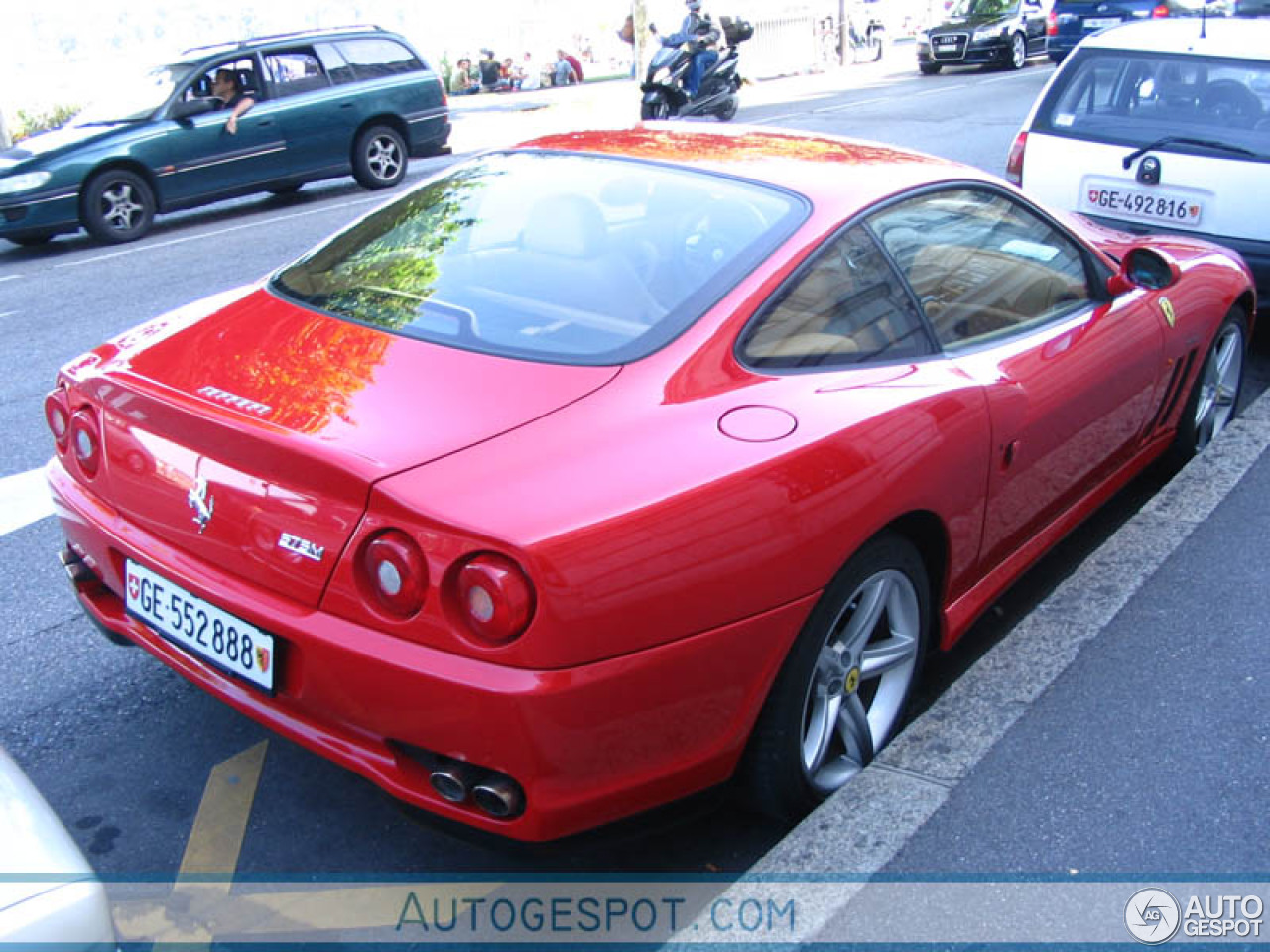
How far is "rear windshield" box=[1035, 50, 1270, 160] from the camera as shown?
6574mm

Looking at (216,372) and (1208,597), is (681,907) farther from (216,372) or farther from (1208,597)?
(1208,597)

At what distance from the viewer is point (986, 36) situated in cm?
2497

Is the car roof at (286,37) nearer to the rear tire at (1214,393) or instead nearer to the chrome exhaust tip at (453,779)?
the rear tire at (1214,393)

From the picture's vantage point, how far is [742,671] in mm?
2605

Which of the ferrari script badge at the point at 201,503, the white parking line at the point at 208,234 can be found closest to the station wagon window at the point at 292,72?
the white parking line at the point at 208,234

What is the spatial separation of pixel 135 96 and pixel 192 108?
25.4 inches

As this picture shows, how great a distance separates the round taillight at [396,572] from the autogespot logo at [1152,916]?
5.04 feet

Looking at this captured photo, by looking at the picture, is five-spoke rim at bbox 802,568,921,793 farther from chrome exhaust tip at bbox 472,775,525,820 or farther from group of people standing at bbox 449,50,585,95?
group of people standing at bbox 449,50,585,95

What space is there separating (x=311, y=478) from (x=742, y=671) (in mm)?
925

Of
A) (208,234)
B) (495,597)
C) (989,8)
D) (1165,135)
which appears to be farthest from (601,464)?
(989,8)

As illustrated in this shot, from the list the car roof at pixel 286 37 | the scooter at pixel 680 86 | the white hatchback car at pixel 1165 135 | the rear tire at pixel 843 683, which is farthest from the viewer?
the scooter at pixel 680 86

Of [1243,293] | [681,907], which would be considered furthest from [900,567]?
[1243,293]

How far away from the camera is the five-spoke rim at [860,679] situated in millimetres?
2951

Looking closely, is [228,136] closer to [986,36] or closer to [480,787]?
[480,787]
